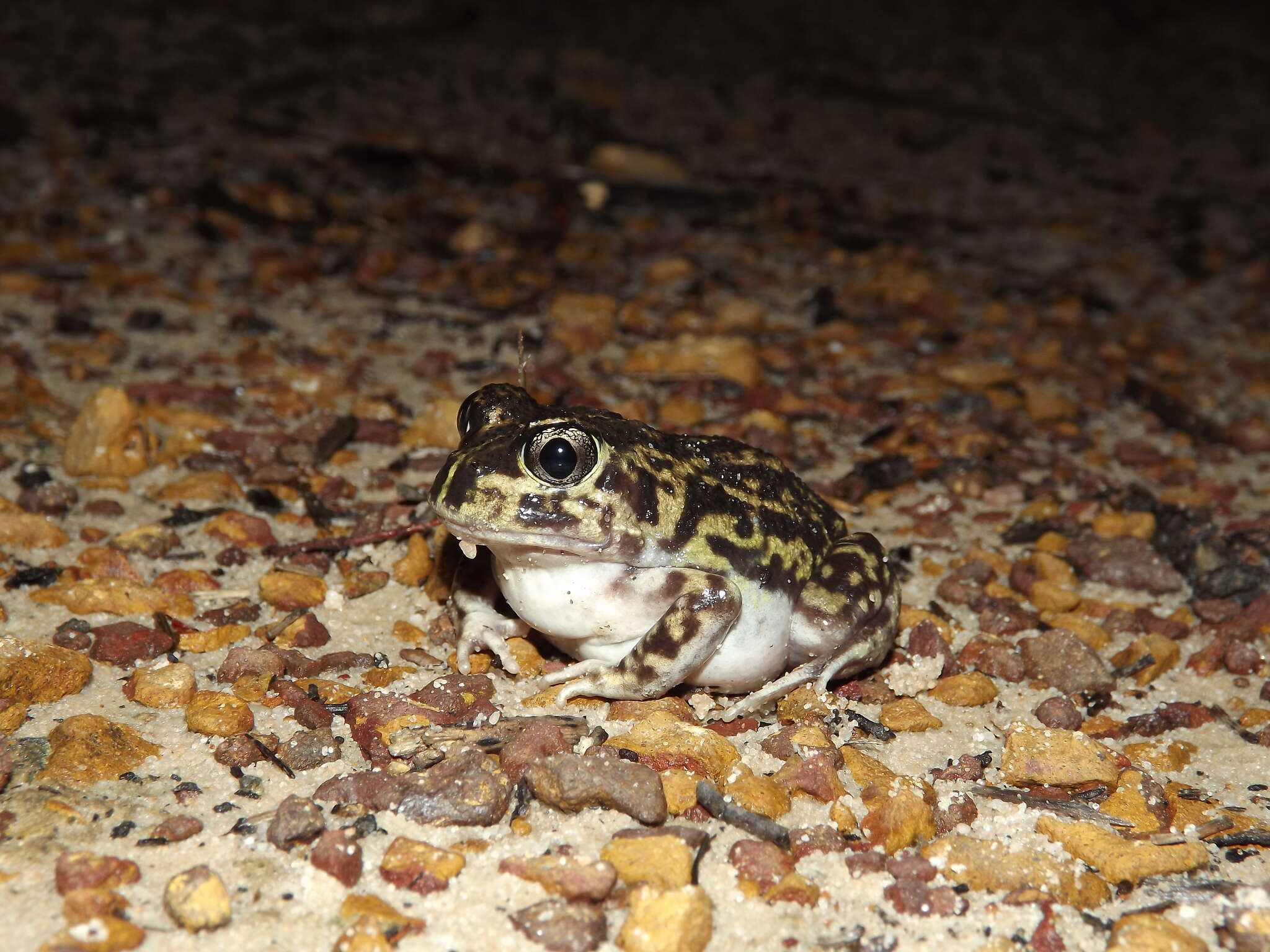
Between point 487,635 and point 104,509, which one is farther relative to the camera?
point 104,509

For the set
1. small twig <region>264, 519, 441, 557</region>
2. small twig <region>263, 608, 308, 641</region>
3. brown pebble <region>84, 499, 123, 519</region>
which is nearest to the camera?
small twig <region>263, 608, 308, 641</region>

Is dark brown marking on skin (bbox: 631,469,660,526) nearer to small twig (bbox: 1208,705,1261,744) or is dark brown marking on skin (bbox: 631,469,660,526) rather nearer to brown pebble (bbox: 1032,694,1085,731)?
brown pebble (bbox: 1032,694,1085,731)

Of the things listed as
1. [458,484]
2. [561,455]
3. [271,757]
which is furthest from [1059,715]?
[271,757]

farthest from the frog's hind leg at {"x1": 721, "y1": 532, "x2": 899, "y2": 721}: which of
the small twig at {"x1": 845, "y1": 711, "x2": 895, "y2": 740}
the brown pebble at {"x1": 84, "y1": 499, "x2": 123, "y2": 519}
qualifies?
the brown pebble at {"x1": 84, "y1": 499, "x2": 123, "y2": 519}

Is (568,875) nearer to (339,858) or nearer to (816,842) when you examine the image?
(339,858)

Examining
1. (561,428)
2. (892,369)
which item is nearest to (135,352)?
(561,428)

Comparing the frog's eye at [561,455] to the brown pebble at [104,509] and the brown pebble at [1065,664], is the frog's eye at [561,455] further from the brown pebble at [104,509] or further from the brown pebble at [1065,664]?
the brown pebble at [104,509]

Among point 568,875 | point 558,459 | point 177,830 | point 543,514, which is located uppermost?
point 558,459
